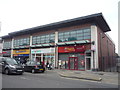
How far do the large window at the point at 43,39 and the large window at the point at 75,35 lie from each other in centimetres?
176

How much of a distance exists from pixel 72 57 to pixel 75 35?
12.4 ft

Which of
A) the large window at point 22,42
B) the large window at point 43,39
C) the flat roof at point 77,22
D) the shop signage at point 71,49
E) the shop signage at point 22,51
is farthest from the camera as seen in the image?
the large window at point 22,42

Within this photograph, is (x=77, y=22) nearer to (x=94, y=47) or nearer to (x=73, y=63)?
(x=94, y=47)

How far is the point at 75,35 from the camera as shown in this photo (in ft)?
73.0

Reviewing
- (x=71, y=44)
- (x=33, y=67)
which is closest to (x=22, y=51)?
(x=71, y=44)

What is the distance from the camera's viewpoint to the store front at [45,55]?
2450 centimetres

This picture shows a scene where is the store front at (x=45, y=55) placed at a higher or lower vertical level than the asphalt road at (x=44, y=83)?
higher

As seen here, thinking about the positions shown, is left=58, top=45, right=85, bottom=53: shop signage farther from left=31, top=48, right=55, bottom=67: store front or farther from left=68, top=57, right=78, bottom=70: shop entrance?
left=31, top=48, right=55, bottom=67: store front

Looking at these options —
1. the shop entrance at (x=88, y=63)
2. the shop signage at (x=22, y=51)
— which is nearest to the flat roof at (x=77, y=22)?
the shop signage at (x=22, y=51)

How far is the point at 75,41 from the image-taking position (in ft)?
72.0

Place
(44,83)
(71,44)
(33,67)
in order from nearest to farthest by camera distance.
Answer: (44,83) < (33,67) < (71,44)

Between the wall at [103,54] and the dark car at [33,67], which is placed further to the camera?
the wall at [103,54]

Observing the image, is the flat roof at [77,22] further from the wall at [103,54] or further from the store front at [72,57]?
the store front at [72,57]

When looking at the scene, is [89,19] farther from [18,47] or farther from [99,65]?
[18,47]
